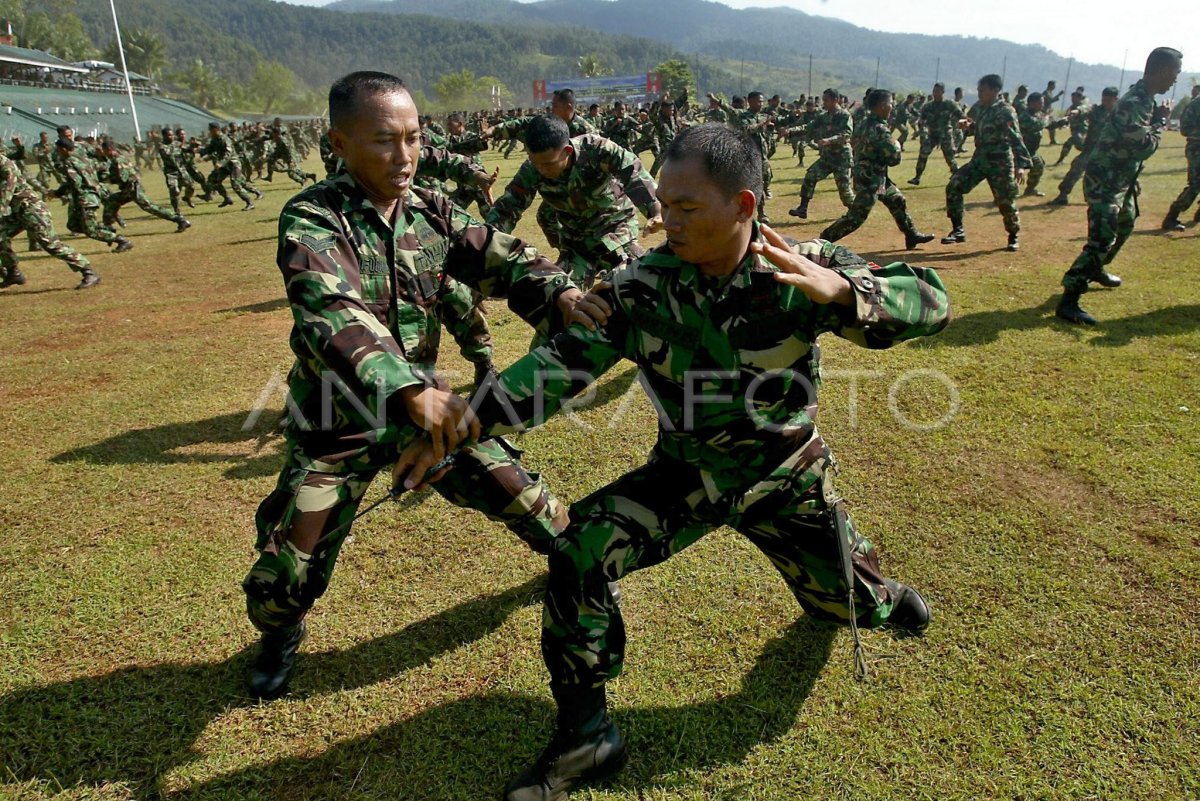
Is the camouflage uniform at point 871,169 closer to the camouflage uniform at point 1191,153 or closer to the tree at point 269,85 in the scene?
the camouflage uniform at point 1191,153

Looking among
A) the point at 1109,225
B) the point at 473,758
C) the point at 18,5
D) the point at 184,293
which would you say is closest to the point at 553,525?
the point at 473,758

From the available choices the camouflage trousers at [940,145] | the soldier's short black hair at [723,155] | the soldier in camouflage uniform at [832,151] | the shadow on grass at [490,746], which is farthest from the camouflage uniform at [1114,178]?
the camouflage trousers at [940,145]

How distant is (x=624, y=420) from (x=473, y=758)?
3.11 m

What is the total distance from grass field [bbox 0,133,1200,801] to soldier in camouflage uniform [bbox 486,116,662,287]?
123 centimetres

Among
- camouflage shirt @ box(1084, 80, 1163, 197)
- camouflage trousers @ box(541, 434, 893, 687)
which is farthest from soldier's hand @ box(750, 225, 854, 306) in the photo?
camouflage shirt @ box(1084, 80, 1163, 197)

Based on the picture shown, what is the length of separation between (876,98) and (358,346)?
954 centimetres

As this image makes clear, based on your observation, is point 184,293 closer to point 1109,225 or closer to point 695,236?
point 695,236

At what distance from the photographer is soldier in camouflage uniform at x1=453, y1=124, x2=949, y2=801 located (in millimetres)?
2291

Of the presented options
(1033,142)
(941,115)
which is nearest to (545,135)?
(1033,142)

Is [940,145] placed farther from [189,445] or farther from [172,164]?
[172,164]

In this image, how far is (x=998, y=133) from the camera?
9875mm

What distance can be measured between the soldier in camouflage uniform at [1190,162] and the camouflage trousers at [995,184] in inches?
114

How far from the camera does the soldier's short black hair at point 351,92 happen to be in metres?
2.57

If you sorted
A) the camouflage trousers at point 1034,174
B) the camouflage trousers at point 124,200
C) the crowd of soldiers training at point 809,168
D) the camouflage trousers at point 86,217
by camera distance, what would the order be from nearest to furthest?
the crowd of soldiers training at point 809,168 → the camouflage trousers at point 86,217 → the camouflage trousers at point 124,200 → the camouflage trousers at point 1034,174
